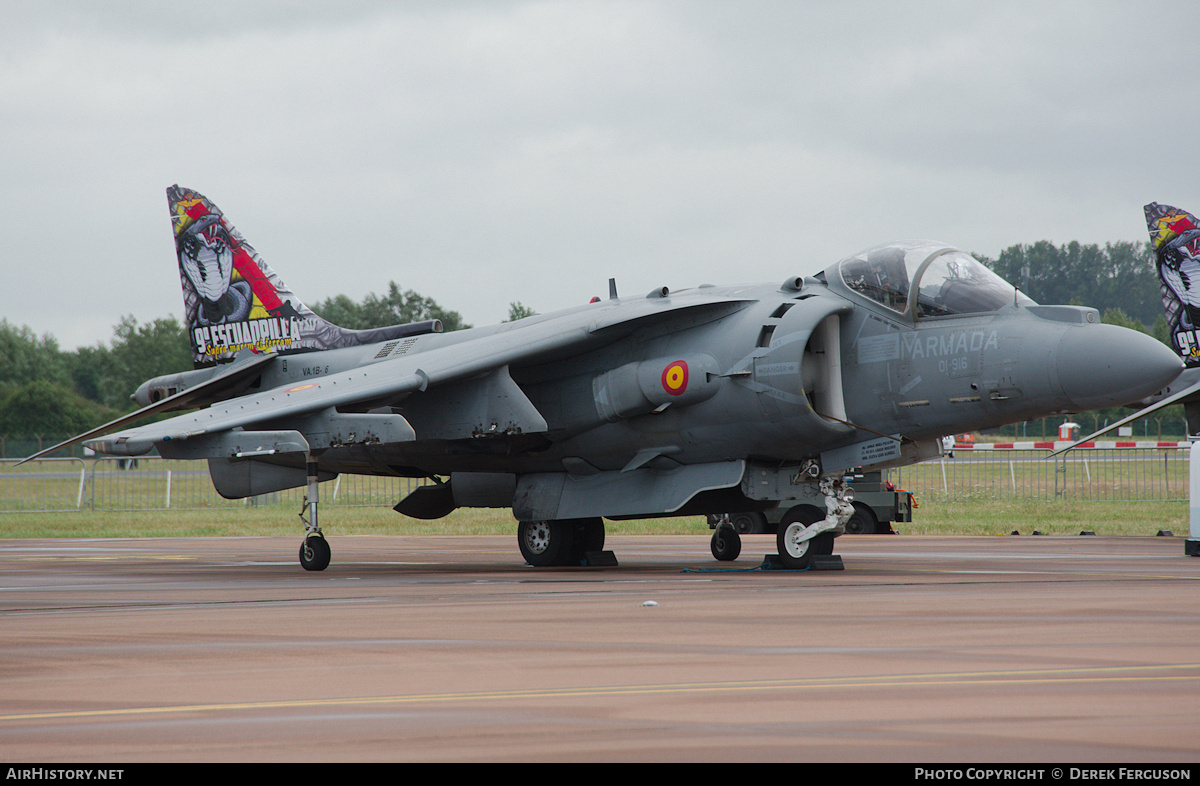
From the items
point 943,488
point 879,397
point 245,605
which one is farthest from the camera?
point 943,488

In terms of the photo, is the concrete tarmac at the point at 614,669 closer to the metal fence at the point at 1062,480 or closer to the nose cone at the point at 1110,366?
the nose cone at the point at 1110,366

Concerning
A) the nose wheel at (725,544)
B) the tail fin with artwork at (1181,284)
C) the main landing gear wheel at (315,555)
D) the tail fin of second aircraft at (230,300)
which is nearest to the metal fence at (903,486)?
the tail fin with artwork at (1181,284)

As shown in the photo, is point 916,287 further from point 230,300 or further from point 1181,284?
point 230,300

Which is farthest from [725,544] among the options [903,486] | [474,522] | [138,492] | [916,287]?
[138,492]

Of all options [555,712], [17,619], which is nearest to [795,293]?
[17,619]

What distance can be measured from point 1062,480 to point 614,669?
32102 millimetres

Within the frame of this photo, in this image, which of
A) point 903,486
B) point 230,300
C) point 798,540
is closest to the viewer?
point 798,540

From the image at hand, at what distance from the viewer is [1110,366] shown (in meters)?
11.4

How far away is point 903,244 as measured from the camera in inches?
507

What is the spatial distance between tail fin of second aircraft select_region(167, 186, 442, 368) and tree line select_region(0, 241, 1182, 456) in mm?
21666

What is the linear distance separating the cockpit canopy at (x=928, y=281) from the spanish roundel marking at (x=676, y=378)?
1.90 meters
